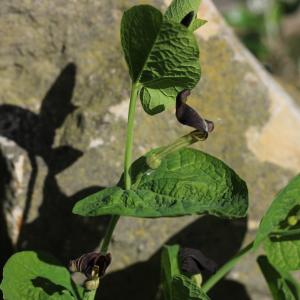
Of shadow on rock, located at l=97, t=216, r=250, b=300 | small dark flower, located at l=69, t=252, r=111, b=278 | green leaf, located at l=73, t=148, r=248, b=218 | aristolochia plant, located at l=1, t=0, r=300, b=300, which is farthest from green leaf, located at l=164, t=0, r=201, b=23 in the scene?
shadow on rock, located at l=97, t=216, r=250, b=300

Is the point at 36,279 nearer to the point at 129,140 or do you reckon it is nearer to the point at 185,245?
the point at 129,140

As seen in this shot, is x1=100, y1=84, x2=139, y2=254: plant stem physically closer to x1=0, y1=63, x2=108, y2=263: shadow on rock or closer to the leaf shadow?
the leaf shadow


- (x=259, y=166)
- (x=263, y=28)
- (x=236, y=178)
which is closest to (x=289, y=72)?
(x=263, y=28)

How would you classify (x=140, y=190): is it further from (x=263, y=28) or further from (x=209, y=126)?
(x=263, y=28)

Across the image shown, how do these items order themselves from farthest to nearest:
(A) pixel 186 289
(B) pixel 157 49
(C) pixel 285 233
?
(C) pixel 285 233 → (A) pixel 186 289 → (B) pixel 157 49

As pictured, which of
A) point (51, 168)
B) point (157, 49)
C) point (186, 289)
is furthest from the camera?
point (51, 168)

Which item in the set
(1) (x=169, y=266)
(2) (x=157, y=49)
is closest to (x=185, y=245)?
(1) (x=169, y=266)

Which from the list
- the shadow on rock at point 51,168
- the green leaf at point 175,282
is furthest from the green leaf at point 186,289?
the shadow on rock at point 51,168
